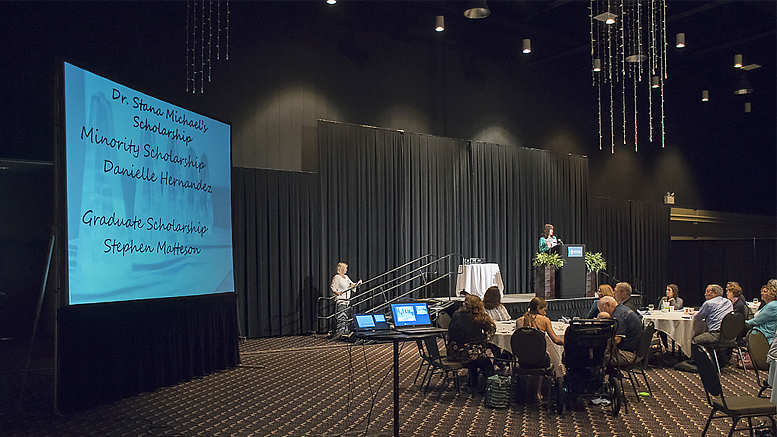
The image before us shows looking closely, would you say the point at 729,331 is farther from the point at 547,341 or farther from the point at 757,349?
the point at 547,341

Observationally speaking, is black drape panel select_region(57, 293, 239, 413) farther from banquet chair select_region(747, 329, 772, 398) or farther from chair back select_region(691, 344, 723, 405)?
banquet chair select_region(747, 329, 772, 398)

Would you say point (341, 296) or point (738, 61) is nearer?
point (341, 296)

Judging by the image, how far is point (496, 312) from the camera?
8273mm

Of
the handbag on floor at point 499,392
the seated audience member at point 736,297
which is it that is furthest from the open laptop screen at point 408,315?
the seated audience member at point 736,297

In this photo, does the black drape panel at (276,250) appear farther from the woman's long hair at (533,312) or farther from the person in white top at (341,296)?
the woman's long hair at (533,312)

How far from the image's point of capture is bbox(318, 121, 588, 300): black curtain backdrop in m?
12.6

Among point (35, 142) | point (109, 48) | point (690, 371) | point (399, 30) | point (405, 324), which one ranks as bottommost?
point (690, 371)

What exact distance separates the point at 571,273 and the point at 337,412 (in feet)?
24.5

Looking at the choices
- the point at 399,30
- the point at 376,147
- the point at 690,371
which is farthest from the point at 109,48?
the point at 690,371

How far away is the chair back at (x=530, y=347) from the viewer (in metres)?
6.07

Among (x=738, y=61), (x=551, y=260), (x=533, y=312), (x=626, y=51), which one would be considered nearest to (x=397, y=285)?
(x=551, y=260)

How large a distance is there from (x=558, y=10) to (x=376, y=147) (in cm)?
526

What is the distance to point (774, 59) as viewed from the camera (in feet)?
55.5

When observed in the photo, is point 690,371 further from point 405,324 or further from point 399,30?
point 399,30
